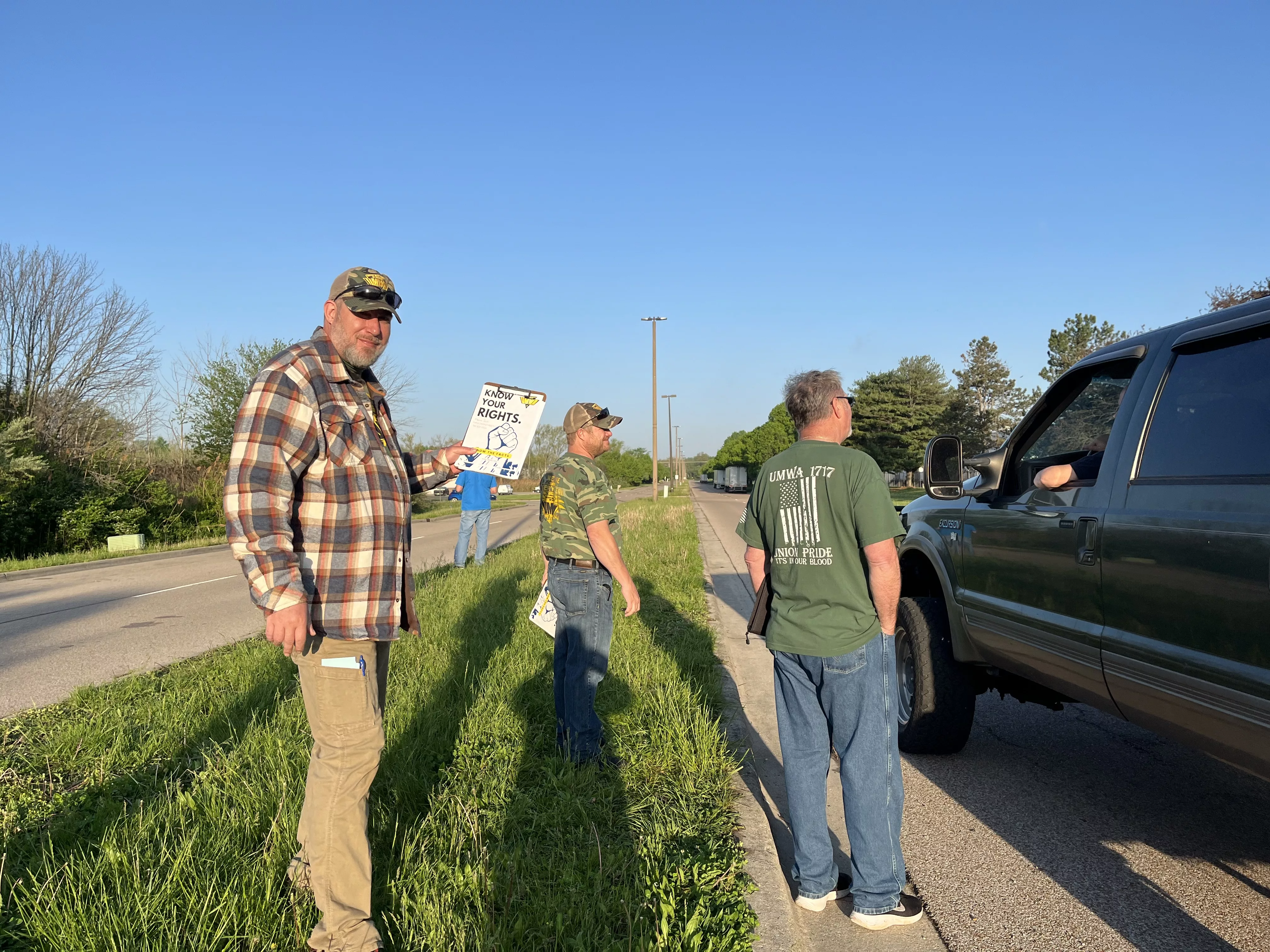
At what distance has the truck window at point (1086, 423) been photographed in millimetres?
3534

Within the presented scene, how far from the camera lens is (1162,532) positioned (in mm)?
2729

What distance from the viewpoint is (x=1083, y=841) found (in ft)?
12.0

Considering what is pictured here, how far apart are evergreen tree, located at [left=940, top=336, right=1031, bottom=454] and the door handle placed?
58930 millimetres

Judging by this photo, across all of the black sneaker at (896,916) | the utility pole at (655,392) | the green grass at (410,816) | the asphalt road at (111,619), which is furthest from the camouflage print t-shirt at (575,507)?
the utility pole at (655,392)

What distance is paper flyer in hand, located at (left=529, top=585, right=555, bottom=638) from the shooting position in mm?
4500

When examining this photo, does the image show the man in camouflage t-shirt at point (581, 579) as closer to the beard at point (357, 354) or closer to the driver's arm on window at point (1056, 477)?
the beard at point (357, 354)

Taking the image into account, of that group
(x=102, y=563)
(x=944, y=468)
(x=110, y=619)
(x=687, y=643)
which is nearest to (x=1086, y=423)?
(x=944, y=468)

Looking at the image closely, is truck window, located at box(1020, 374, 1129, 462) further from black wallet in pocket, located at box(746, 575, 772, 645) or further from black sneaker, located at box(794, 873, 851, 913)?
black sneaker, located at box(794, 873, 851, 913)

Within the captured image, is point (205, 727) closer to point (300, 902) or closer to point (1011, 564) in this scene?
point (300, 902)

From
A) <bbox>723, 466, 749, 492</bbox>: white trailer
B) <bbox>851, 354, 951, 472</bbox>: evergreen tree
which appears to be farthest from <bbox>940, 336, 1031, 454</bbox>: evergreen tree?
<bbox>723, 466, 749, 492</bbox>: white trailer

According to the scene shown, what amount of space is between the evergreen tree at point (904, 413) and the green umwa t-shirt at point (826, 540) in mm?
62728

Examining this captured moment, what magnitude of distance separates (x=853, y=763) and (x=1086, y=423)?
74.8 inches

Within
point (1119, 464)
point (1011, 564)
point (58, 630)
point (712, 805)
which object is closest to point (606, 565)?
point (712, 805)

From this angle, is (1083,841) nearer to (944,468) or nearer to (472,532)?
(944,468)
